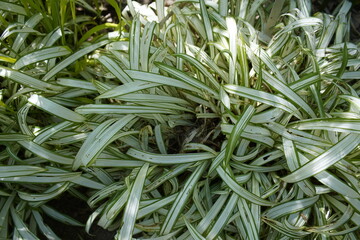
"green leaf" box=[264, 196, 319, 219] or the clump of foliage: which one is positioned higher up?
the clump of foliage

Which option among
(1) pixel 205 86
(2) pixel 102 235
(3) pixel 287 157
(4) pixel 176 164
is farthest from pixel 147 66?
(2) pixel 102 235

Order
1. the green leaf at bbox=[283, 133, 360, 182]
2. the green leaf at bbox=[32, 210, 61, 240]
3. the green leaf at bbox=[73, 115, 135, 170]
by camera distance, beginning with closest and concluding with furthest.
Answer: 1. the green leaf at bbox=[283, 133, 360, 182]
2. the green leaf at bbox=[73, 115, 135, 170]
3. the green leaf at bbox=[32, 210, 61, 240]

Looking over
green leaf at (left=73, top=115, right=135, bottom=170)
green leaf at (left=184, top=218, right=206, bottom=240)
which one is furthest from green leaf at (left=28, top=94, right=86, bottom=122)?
green leaf at (left=184, top=218, right=206, bottom=240)

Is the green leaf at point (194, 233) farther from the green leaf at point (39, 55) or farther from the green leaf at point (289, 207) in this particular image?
the green leaf at point (39, 55)

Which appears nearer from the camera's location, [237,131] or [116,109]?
[237,131]

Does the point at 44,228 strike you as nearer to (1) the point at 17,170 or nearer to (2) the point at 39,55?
(1) the point at 17,170

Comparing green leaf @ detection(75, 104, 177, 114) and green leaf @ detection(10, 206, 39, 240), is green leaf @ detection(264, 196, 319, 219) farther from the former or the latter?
green leaf @ detection(10, 206, 39, 240)

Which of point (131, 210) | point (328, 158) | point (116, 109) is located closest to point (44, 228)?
point (131, 210)

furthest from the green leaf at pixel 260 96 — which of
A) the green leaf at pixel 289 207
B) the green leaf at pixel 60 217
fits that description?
the green leaf at pixel 60 217

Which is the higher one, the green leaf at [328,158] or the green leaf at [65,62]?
the green leaf at [65,62]
